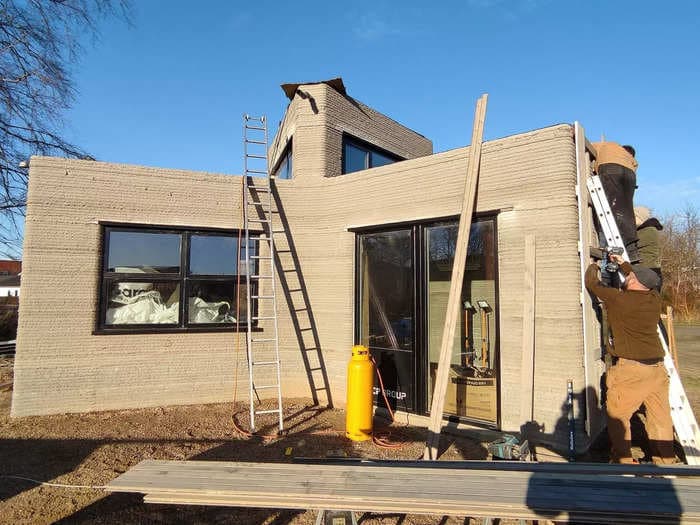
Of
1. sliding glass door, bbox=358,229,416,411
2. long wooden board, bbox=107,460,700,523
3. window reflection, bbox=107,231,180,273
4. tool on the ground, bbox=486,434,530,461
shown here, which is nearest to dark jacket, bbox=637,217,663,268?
sliding glass door, bbox=358,229,416,411

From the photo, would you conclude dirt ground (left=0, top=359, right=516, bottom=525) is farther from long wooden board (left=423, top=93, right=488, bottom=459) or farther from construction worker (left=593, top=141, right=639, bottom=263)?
construction worker (left=593, top=141, right=639, bottom=263)

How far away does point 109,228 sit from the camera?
6410 millimetres

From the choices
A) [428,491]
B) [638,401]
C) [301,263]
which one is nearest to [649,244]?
[638,401]

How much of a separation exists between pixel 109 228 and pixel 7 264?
64.6 m

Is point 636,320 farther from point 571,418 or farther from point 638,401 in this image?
point 571,418

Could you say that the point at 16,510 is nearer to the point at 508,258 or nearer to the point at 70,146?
the point at 508,258

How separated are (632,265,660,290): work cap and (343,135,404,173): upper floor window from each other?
532 centimetres

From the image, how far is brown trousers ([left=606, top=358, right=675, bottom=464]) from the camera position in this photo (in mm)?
4281

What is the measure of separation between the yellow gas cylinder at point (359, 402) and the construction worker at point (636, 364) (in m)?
2.63

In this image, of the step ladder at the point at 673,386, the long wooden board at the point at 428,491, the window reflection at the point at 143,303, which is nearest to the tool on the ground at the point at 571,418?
the step ladder at the point at 673,386

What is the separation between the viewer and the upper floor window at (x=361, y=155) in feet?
27.5

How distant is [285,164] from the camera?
935 cm

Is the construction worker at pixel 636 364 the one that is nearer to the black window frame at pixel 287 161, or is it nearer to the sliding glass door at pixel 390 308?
the sliding glass door at pixel 390 308

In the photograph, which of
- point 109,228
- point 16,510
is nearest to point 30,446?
point 16,510
